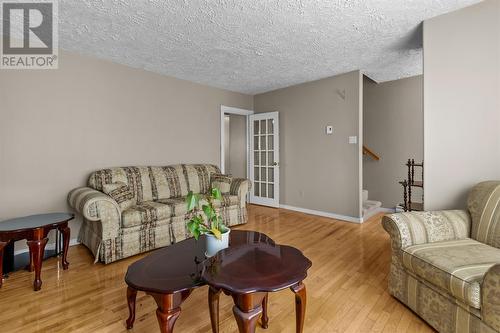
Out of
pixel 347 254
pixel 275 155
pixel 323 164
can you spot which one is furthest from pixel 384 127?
pixel 347 254

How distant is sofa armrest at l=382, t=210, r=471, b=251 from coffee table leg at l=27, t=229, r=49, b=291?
280 cm

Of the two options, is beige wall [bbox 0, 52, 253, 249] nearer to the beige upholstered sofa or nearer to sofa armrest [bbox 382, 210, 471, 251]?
the beige upholstered sofa

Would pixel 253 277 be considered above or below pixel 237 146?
below

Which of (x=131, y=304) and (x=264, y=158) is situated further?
(x=264, y=158)

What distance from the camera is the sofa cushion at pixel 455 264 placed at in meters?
1.24

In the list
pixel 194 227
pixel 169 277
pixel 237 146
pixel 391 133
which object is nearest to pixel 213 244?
pixel 194 227

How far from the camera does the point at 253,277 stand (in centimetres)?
116

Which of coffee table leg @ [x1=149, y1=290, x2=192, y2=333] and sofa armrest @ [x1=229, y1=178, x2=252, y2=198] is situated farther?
sofa armrest @ [x1=229, y1=178, x2=252, y2=198]

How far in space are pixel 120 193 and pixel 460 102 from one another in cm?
351

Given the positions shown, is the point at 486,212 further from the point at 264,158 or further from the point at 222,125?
the point at 222,125

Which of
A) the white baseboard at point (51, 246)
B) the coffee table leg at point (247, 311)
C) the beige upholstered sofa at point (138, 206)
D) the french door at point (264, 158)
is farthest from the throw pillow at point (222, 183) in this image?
the coffee table leg at point (247, 311)

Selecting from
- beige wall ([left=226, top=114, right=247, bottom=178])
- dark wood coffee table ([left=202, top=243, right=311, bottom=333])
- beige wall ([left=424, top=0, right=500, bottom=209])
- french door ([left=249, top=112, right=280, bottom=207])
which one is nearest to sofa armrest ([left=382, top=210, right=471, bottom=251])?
beige wall ([left=424, top=0, right=500, bottom=209])

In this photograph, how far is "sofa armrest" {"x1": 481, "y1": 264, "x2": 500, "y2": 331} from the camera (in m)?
1.12

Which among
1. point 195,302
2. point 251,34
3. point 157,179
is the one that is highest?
point 251,34
